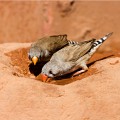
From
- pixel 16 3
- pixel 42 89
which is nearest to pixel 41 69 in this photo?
pixel 42 89

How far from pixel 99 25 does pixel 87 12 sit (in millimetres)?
315

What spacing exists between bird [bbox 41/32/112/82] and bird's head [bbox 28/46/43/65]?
24 cm

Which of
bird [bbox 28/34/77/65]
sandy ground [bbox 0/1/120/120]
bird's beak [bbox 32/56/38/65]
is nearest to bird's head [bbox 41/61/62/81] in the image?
sandy ground [bbox 0/1/120/120]

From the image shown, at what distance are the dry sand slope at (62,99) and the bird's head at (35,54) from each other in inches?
36.9

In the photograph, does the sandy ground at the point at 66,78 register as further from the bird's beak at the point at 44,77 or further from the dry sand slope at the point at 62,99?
Result: the bird's beak at the point at 44,77

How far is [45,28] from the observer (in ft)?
29.8

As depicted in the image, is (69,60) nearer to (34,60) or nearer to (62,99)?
(34,60)

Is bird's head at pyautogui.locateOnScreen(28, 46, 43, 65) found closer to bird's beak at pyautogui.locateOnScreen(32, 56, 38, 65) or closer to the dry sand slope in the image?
bird's beak at pyautogui.locateOnScreen(32, 56, 38, 65)

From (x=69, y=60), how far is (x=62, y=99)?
1327 millimetres

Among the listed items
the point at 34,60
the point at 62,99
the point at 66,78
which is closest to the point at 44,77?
the point at 66,78

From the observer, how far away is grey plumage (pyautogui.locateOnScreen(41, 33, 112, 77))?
6184 millimetres

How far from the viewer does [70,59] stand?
20.9 feet

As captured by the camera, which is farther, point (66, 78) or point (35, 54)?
point (35, 54)

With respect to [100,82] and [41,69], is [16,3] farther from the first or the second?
[100,82]
